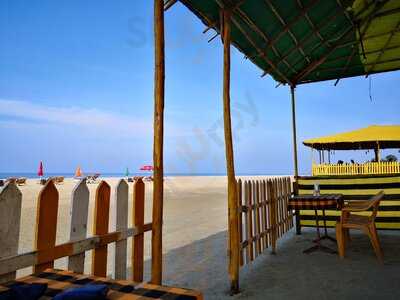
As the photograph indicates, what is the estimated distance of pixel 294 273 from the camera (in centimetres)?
357

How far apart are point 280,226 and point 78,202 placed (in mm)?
4457

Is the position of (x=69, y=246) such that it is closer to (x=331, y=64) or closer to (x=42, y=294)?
(x=42, y=294)

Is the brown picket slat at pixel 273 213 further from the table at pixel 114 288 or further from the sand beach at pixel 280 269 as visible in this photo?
the table at pixel 114 288

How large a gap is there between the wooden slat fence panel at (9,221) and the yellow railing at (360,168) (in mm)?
19148

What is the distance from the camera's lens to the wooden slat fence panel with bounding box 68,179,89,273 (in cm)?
187

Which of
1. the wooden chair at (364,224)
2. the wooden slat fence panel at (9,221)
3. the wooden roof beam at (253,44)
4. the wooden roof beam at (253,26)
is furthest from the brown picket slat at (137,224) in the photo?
the wooden chair at (364,224)

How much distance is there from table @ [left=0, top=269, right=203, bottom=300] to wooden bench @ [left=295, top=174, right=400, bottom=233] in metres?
5.58

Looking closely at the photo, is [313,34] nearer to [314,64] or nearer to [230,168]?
[314,64]

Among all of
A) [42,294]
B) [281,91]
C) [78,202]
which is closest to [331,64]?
[281,91]

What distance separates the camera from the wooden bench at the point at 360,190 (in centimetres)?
590

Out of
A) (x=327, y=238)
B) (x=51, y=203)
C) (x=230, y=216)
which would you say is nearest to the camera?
(x=51, y=203)

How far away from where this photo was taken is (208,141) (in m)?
3.57

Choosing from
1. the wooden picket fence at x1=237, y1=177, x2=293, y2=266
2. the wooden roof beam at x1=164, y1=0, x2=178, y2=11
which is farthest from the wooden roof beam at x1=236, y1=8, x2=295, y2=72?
the wooden picket fence at x1=237, y1=177, x2=293, y2=266

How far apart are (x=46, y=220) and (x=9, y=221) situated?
205 millimetres
